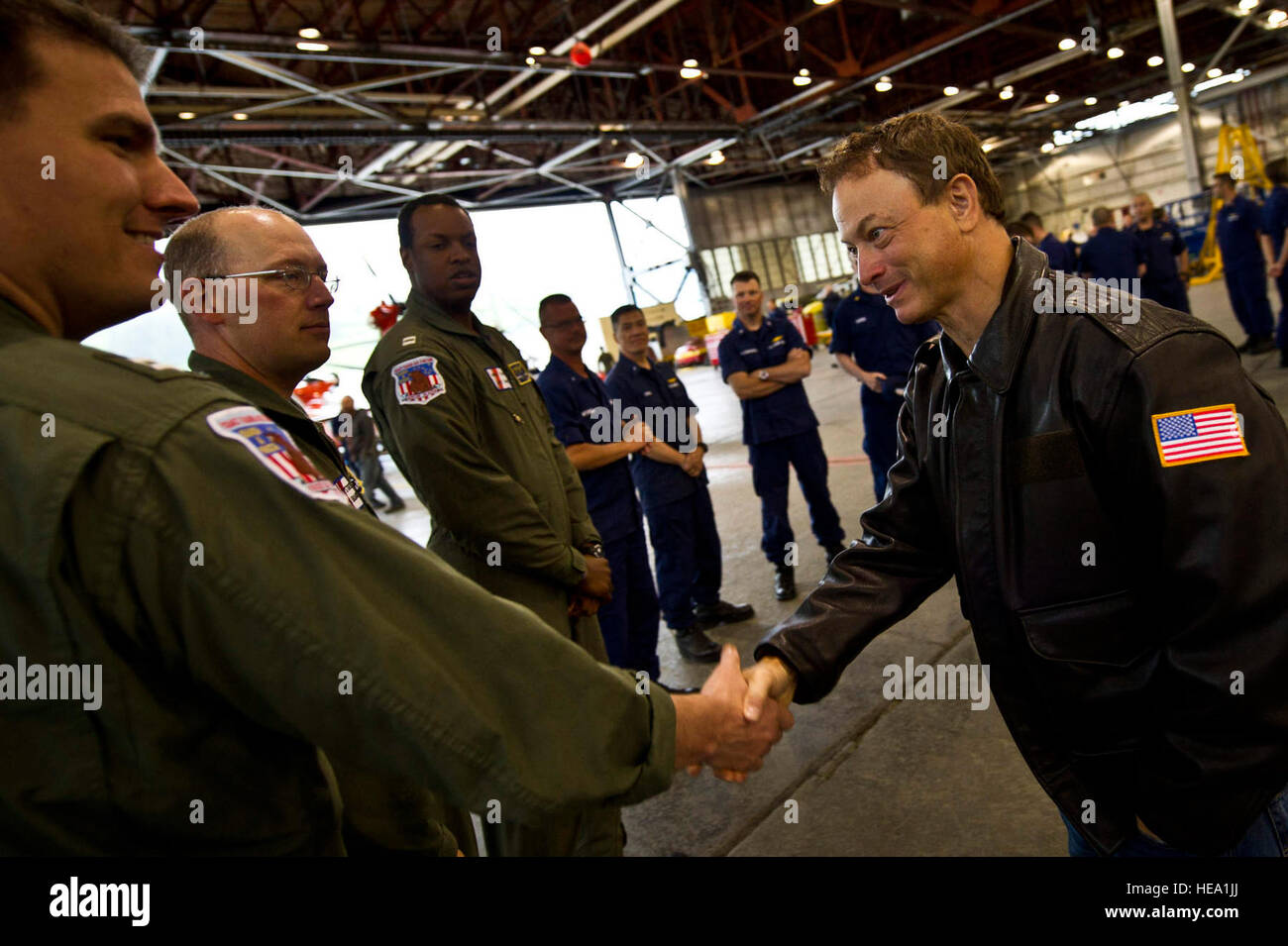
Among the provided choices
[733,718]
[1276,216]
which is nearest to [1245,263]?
[1276,216]

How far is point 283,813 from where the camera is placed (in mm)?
873

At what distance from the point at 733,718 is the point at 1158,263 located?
8.89m

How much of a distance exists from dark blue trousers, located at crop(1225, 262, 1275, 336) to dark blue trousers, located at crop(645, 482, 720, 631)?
6941mm

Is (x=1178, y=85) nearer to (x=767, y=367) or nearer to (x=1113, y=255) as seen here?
(x=1113, y=255)

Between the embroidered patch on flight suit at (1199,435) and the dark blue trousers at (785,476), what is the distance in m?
3.95

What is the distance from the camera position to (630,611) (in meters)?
3.56

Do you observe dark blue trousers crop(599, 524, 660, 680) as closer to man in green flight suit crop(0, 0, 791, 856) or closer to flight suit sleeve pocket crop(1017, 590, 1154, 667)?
flight suit sleeve pocket crop(1017, 590, 1154, 667)

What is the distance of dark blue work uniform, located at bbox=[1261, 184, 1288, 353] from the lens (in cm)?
718

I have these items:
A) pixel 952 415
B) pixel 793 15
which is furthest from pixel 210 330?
pixel 793 15

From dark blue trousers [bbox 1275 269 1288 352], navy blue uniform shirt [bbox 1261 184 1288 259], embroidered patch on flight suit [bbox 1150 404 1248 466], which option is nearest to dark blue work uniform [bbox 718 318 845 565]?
embroidered patch on flight suit [bbox 1150 404 1248 466]

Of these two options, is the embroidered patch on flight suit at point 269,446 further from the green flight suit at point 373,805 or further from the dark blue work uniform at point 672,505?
the dark blue work uniform at point 672,505

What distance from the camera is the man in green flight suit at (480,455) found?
96.1 inches

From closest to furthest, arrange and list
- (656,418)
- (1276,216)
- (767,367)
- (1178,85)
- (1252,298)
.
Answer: (656,418)
(767,367)
(1276,216)
(1252,298)
(1178,85)
